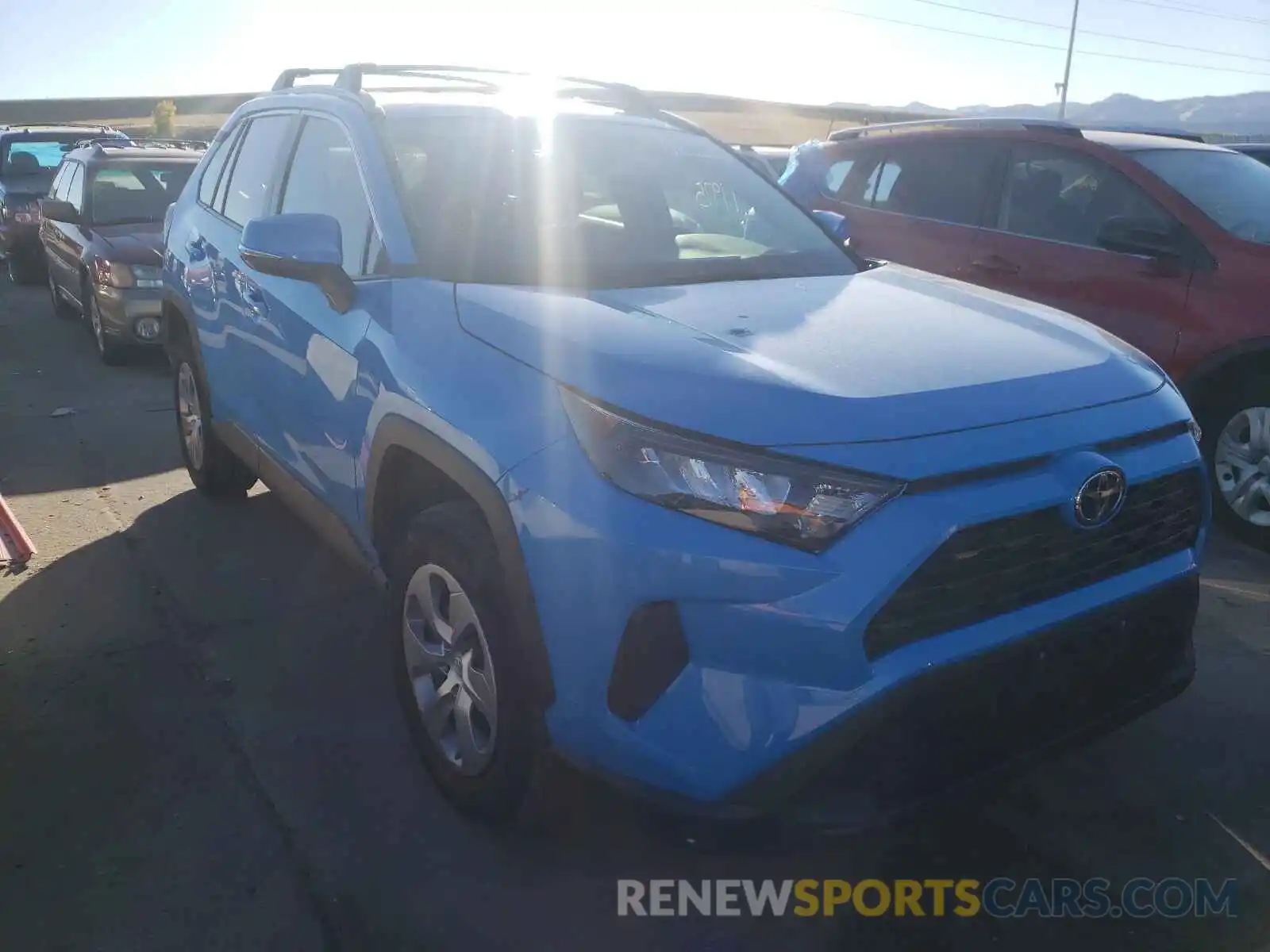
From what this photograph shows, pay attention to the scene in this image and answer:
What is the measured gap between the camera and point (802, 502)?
2129 millimetres

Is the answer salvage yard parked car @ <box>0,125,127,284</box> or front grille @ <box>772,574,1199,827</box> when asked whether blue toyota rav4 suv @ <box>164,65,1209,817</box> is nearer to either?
front grille @ <box>772,574,1199,827</box>

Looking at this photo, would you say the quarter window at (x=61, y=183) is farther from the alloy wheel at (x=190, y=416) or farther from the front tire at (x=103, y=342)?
the alloy wheel at (x=190, y=416)

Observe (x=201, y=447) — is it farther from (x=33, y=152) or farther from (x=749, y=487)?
(x=33, y=152)

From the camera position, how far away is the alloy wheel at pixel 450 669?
2629mm

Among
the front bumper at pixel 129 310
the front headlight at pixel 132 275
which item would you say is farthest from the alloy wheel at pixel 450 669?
the front headlight at pixel 132 275

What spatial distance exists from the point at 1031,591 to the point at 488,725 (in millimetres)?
1288

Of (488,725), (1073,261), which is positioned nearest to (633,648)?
(488,725)

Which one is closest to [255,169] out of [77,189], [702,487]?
[702,487]

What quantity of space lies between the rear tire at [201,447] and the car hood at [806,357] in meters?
2.61

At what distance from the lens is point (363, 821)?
291 cm

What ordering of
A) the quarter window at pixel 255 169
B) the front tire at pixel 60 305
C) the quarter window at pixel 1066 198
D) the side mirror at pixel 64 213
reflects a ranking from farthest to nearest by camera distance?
1. the front tire at pixel 60 305
2. the side mirror at pixel 64 213
3. the quarter window at pixel 1066 198
4. the quarter window at pixel 255 169

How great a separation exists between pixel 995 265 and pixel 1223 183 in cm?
113

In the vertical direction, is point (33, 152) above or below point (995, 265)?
below

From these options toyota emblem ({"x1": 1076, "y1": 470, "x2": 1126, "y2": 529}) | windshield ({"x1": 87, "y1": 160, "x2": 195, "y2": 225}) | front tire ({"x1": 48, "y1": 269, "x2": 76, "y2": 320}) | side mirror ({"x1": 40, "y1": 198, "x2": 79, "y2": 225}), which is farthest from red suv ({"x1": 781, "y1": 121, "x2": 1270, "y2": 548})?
front tire ({"x1": 48, "y1": 269, "x2": 76, "y2": 320})
